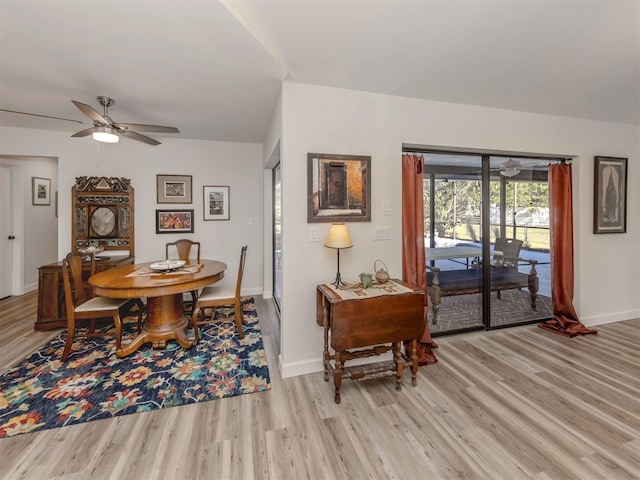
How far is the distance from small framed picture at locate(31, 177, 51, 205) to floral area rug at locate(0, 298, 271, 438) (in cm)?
300


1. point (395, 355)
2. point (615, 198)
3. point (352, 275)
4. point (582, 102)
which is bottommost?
point (395, 355)

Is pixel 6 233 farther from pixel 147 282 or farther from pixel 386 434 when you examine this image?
pixel 386 434

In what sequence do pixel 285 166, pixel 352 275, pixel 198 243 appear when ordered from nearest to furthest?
1. pixel 285 166
2. pixel 352 275
3. pixel 198 243

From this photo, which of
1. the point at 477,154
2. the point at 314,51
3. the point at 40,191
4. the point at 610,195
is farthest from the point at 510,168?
→ the point at 40,191

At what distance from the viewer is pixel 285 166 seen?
2.26m

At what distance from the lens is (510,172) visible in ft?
10.5

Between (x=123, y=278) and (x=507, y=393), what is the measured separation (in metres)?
3.37

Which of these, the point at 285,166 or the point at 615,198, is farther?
the point at 615,198

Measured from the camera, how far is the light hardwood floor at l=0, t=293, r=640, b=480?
144 cm

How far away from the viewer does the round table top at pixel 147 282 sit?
2.34 metres

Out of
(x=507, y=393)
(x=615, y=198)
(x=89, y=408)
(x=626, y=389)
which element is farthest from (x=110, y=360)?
(x=615, y=198)

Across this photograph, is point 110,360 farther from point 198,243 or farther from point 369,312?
point 369,312

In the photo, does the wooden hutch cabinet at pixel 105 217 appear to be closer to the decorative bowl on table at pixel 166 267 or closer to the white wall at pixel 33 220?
the decorative bowl on table at pixel 166 267

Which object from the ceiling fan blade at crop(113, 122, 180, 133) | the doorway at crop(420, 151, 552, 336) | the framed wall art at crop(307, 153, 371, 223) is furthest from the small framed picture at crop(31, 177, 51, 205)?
the doorway at crop(420, 151, 552, 336)
